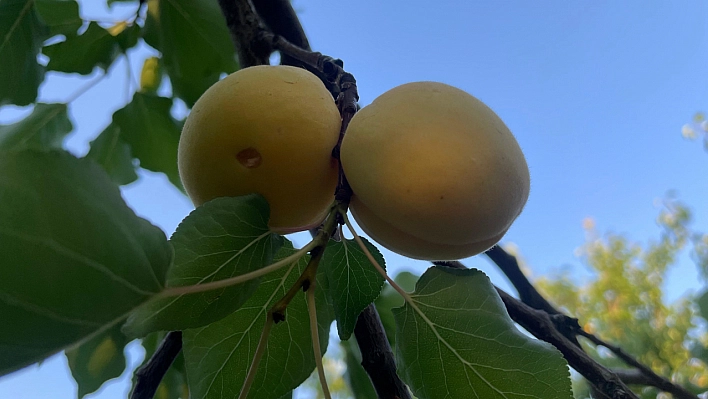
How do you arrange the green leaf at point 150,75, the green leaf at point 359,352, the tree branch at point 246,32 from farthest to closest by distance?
the green leaf at point 150,75
the green leaf at point 359,352
the tree branch at point 246,32

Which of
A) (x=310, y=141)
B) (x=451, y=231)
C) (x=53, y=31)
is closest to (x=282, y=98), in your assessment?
(x=310, y=141)

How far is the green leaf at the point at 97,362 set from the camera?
0.97m

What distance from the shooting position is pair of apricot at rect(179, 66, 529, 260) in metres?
0.49

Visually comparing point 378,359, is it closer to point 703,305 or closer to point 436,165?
point 436,165

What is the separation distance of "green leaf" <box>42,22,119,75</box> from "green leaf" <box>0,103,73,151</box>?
146mm

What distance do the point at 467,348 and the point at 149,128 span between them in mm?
911

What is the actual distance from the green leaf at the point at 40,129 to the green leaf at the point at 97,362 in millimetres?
505

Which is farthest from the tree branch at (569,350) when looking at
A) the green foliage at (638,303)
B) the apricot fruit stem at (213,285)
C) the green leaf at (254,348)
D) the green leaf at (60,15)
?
the green foliage at (638,303)

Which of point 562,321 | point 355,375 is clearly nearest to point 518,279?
point 562,321

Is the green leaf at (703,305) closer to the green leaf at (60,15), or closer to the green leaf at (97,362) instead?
the green leaf at (97,362)

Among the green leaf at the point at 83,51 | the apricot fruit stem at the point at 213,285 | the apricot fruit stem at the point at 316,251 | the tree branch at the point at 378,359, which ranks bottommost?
the green leaf at the point at 83,51

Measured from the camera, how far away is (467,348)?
0.60 meters

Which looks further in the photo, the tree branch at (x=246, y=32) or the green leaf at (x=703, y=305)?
the green leaf at (x=703, y=305)

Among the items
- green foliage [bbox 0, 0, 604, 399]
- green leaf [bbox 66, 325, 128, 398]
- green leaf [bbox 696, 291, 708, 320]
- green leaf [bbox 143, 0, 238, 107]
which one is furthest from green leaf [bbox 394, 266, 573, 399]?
green leaf [bbox 696, 291, 708, 320]
